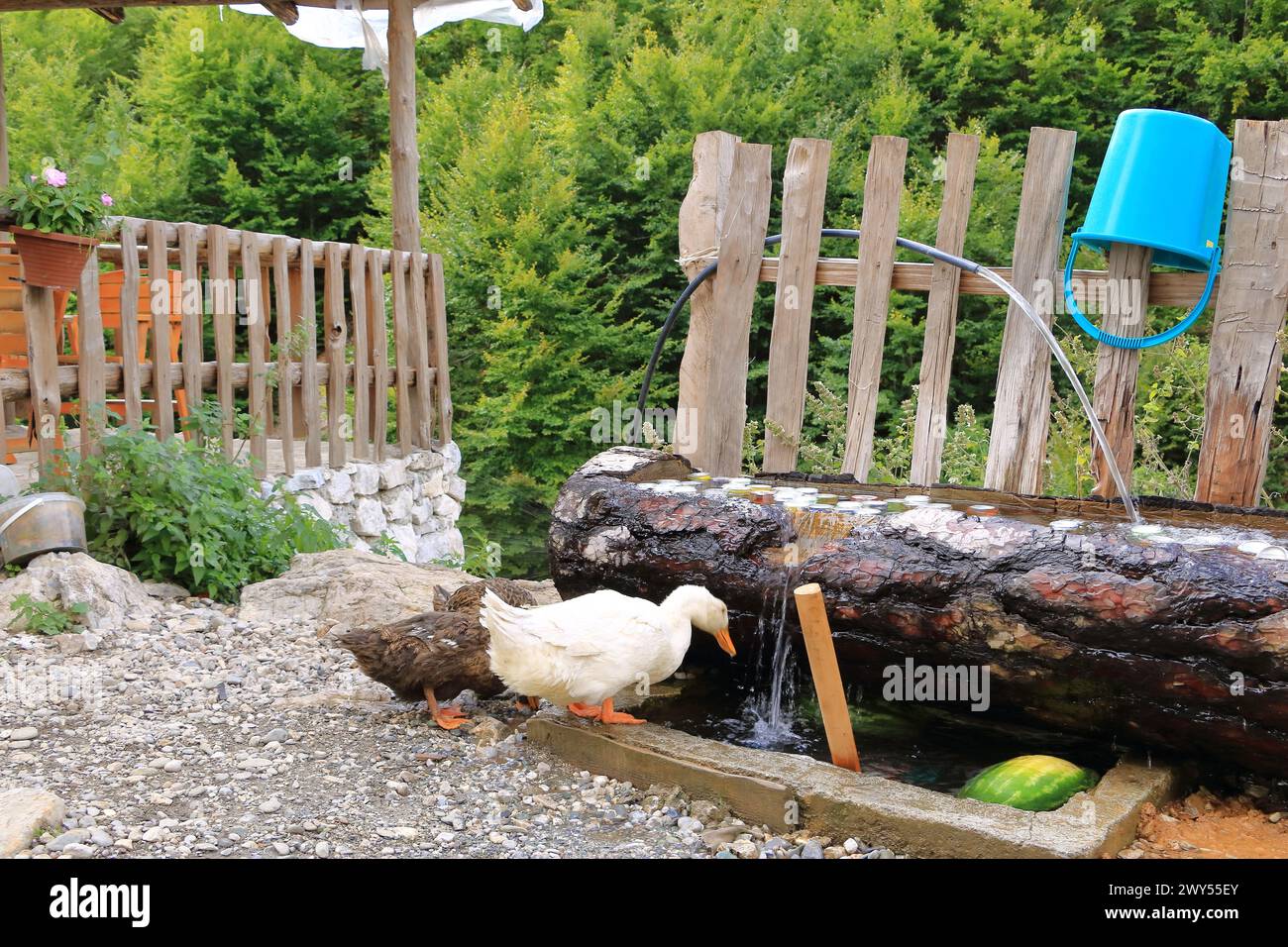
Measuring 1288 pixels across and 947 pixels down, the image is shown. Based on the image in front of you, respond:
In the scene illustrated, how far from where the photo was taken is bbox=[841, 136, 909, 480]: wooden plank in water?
15.7ft

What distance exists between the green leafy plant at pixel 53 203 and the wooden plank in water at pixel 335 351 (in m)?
1.87

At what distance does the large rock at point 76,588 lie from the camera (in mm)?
4582

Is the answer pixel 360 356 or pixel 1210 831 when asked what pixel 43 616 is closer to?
pixel 360 356

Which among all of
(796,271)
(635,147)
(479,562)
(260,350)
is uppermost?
(635,147)

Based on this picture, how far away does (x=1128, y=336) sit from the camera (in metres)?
4.36

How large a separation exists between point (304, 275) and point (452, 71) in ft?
40.4

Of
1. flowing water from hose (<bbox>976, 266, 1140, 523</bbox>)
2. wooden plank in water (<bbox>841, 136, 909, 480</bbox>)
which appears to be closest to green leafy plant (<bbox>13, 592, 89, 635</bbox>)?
wooden plank in water (<bbox>841, 136, 909, 480</bbox>)

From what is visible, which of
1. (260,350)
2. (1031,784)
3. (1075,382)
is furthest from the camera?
(260,350)

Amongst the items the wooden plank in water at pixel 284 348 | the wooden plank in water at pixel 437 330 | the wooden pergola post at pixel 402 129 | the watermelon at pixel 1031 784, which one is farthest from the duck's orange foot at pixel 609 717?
the wooden pergola post at pixel 402 129

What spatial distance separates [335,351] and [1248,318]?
206 inches

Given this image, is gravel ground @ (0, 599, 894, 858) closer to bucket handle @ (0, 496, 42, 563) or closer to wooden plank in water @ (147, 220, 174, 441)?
bucket handle @ (0, 496, 42, 563)

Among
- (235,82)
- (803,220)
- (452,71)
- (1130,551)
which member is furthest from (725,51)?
(1130,551)

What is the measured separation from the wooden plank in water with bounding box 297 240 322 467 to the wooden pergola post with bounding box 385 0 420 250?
1.59 meters

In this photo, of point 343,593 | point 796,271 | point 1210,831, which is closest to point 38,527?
point 343,593
